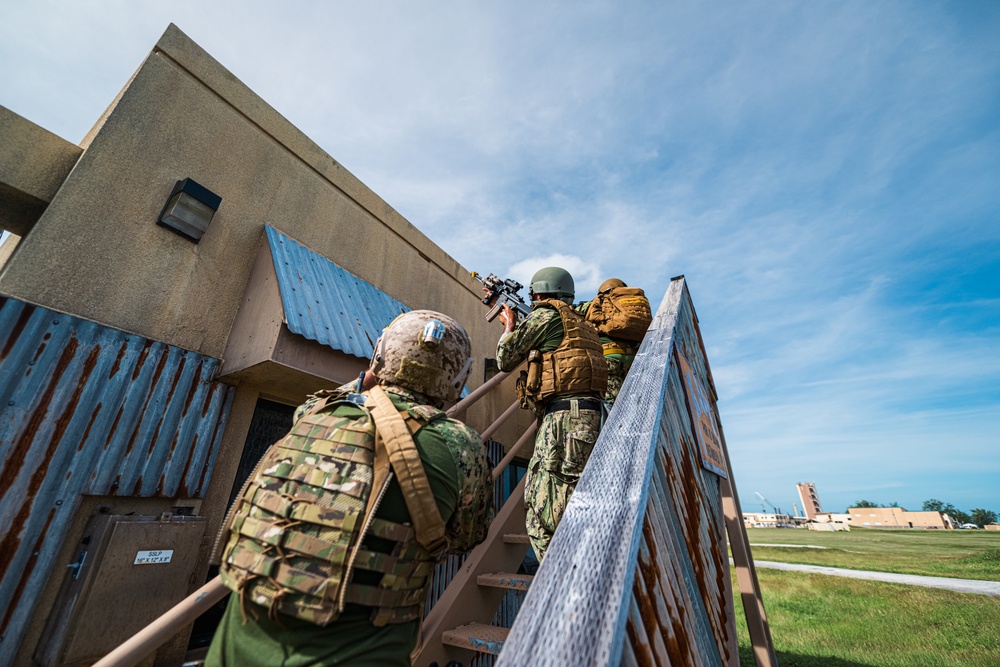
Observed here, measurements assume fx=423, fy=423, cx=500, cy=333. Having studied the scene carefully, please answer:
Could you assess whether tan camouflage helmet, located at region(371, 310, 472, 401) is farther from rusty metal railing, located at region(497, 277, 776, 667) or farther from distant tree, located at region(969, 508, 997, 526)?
distant tree, located at region(969, 508, 997, 526)

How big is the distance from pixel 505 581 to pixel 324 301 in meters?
2.57

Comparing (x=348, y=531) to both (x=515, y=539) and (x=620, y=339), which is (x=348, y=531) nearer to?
(x=515, y=539)

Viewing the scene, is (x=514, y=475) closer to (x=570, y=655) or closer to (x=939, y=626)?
(x=939, y=626)

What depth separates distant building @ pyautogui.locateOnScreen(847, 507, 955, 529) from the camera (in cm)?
6262

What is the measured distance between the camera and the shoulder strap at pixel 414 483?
1.25 m

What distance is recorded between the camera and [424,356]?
163cm

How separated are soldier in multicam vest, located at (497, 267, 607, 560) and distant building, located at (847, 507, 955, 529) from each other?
8688 cm

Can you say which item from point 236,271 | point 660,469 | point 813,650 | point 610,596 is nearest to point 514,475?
point 813,650

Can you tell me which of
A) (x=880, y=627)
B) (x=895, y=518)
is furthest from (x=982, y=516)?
(x=880, y=627)

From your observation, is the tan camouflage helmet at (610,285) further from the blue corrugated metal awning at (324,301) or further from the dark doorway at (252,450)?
the dark doorway at (252,450)

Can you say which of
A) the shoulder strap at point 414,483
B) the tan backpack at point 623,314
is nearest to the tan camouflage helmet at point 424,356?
the shoulder strap at point 414,483

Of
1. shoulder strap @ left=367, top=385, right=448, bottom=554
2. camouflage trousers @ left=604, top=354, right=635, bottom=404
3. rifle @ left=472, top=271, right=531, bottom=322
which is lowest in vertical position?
shoulder strap @ left=367, top=385, right=448, bottom=554

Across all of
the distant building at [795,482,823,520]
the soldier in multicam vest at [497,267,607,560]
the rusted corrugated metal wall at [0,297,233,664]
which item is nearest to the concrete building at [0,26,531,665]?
the rusted corrugated metal wall at [0,297,233,664]

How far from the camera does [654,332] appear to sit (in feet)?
6.49
